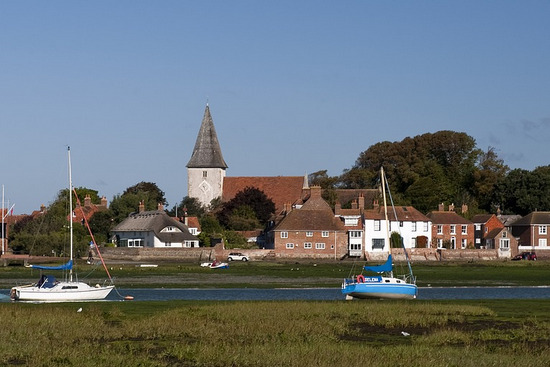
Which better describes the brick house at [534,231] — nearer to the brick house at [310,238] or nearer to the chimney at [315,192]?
the brick house at [310,238]

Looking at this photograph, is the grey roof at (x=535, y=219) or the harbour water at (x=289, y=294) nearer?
the harbour water at (x=289, y=294)

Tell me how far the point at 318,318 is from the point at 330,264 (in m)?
63.0

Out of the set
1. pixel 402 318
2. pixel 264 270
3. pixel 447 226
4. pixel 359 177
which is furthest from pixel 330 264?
pixel 402 318

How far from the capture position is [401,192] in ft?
471

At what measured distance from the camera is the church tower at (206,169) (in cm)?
15600

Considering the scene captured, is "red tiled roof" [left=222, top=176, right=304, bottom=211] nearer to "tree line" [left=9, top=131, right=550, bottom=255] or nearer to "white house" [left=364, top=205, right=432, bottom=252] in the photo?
"tree line" [left=9, top=131, right=550, bottom=255]

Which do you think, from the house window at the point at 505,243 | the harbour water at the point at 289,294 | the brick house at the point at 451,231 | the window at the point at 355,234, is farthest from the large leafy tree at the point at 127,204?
the harbour water at the point at 289,294

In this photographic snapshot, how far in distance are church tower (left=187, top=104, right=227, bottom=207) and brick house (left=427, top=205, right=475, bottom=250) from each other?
4186 cm

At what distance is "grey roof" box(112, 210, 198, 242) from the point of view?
118 meters

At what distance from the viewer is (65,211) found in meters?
126

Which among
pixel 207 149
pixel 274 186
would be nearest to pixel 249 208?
pixel 274 186

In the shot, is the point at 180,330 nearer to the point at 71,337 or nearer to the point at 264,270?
the point at 71,337

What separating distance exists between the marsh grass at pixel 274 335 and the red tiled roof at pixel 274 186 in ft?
342

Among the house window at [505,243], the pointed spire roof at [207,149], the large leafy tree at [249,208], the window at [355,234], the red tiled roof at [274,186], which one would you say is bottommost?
the house window at [505,243]
